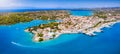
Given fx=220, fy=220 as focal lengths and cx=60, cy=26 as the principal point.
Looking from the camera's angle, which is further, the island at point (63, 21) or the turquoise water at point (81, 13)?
the turquoise water at point (81, 13)

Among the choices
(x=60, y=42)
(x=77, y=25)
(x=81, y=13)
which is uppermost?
(x=81, y=13)

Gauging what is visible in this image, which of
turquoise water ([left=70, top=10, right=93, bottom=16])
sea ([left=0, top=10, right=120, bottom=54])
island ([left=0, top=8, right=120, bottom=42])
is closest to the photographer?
sea ([left=0, top=10, right=120, bottom=54])

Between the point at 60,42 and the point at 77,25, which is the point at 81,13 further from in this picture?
the point at 60,42

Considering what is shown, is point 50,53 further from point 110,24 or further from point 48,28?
point 110,24

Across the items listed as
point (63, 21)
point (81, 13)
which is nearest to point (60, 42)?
point (63, 21)

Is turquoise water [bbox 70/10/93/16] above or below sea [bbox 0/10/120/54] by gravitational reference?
above
